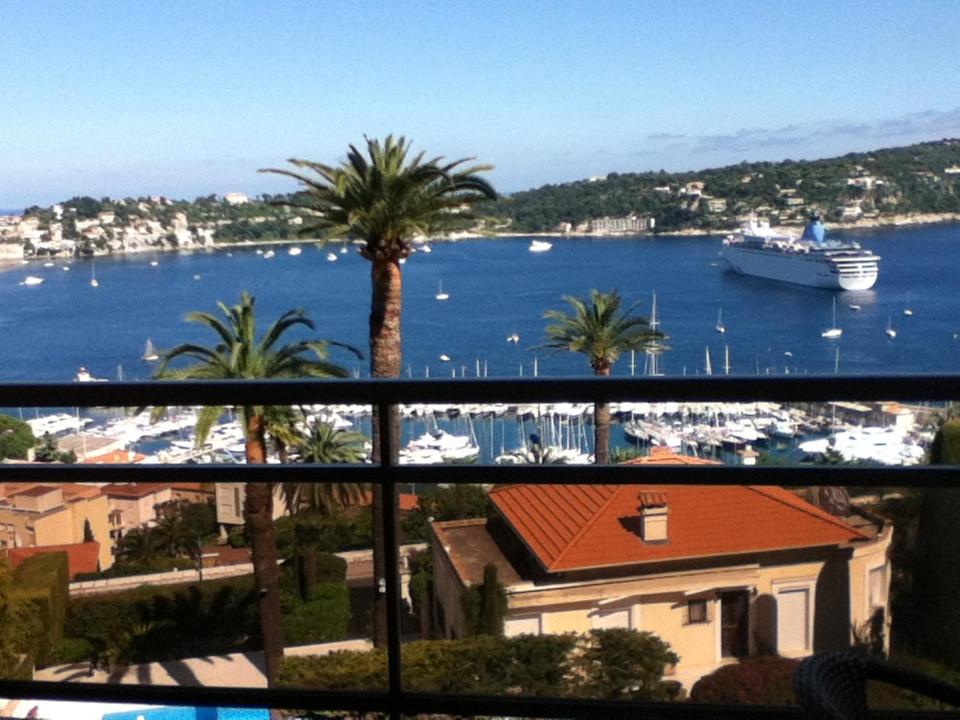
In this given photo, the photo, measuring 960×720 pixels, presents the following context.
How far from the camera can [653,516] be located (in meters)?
1.82

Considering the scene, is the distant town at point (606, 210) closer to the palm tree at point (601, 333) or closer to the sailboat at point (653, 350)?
the sailboat at point (653, 350)

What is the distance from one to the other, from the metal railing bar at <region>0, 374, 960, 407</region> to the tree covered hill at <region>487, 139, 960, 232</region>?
4570 centimetres

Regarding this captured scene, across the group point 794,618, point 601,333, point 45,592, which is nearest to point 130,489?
point 45,592

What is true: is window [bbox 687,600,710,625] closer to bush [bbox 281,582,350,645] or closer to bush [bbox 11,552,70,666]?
bush [bbox 281,582,350,645]

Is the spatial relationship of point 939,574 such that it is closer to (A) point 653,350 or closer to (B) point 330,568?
(B) point 330,568

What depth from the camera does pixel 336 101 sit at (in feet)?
244

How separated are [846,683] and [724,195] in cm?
5470

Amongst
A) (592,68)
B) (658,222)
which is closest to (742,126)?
(592,68)

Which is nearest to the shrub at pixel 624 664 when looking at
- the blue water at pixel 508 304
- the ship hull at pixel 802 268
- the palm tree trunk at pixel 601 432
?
the palm tree trunk at pixel 601 432

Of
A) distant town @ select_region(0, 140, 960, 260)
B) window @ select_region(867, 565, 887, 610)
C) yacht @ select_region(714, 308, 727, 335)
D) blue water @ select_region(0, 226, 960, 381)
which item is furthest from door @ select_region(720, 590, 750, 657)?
distant town @ select_region(0, 140, 960, 260)

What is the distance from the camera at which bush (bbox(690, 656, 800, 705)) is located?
1946 mm

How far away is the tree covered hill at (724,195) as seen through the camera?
47.4 meters

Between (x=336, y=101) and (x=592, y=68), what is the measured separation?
68.1 ft

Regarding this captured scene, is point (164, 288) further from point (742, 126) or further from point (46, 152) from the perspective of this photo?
point (742, 126)
